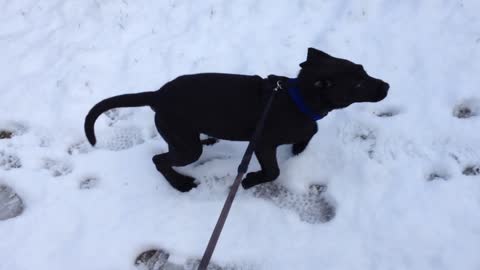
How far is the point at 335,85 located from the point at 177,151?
1.22 meters

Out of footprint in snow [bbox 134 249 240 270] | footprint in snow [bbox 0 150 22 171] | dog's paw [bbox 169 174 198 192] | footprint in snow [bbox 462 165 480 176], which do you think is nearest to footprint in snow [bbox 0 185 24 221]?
footprint in snow [bbox 0 150 22 171]

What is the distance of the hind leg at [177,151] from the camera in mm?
2922

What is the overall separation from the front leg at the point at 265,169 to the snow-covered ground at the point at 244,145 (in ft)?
0.44

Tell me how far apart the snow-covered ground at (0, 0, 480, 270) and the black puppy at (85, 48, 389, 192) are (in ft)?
1.95

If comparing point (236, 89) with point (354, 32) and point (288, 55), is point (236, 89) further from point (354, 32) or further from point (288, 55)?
point (354, 32)

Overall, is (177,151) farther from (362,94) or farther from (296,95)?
(362,94)

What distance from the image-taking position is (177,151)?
3061 millimetres

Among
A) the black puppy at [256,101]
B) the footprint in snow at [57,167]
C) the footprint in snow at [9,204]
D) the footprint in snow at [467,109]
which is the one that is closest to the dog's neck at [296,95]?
the black puppy at [256,101]

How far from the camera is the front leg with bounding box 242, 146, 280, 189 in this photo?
9.72 ft

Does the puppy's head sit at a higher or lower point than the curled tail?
higher

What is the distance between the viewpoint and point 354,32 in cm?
406

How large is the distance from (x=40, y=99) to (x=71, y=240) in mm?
1640

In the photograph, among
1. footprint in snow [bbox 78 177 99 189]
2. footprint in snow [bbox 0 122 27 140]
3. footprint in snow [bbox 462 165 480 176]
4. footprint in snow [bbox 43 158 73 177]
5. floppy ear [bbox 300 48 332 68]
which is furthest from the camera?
footprint in snow [bbox 0 122 27 140]

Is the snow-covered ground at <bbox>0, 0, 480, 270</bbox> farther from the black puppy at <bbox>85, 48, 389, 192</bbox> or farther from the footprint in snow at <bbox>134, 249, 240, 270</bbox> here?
the black puppy at <bbox>85, 48, 389, 192</bbox>
